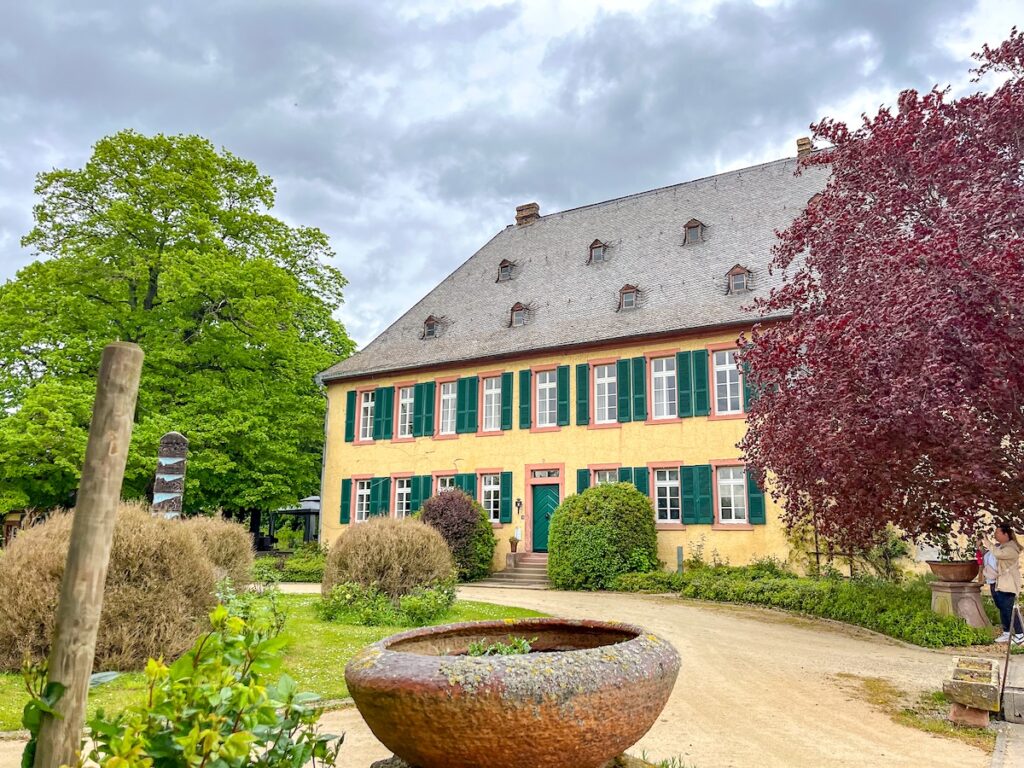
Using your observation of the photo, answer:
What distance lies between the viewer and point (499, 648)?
3904 mm

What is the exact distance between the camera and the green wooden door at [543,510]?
61.2ft

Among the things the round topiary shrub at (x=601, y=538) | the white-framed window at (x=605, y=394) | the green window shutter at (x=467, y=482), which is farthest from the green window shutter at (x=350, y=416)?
the round topiary shrub at (x=601, y=538)

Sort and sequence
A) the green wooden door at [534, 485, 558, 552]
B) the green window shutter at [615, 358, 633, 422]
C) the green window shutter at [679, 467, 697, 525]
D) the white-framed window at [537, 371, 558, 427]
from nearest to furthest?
1. the green window shutter at [679, 467, 697, 525]
2. the green window shutter at [615, 358, 633, 422]
3. the green wooden door at [534, 485, 558, 552]
4. the white-framed window at [537, 371, 558, 427]

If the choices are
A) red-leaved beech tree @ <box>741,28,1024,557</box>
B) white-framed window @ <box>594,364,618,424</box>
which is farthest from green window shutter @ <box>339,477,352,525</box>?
red-leaved beech tree @ <box>741,28,1024,557</box>

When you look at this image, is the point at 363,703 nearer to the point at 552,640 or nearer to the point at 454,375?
the point at 552,640

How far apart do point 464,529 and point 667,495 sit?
494 cm

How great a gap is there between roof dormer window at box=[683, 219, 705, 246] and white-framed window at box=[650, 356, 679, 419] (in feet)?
14.9

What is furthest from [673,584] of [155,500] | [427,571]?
[155,500]

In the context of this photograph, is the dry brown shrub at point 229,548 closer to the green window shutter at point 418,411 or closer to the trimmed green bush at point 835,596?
the trimmed green bush at point 835,596

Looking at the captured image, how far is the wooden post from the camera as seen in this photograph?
1.96m

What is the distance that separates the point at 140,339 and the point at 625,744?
19.5 m

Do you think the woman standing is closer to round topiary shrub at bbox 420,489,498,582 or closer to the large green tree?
round topiary shrub at bbox 420,489,498,582

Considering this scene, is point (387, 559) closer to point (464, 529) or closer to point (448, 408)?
point (464, 529)

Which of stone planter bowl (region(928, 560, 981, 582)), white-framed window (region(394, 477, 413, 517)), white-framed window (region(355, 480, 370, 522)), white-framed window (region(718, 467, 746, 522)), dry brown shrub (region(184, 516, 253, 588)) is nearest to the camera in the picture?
dry brown shrub (region(184, 516, 253, 588))
